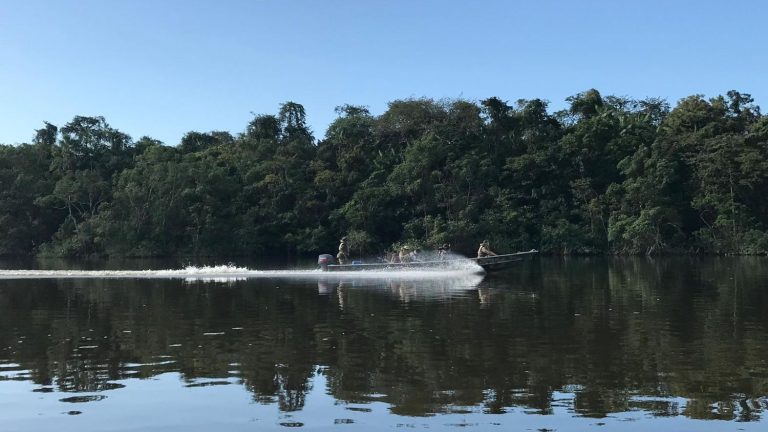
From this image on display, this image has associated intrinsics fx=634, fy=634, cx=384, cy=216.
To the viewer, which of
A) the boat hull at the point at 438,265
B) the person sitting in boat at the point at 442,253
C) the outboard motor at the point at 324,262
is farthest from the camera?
the person sitting in boat at the point at 442,253

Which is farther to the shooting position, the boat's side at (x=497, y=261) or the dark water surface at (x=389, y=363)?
the boat's side at (x=497, y=261)

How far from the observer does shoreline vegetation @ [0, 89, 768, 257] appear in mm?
51125

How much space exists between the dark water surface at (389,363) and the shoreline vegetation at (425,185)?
34251 mm

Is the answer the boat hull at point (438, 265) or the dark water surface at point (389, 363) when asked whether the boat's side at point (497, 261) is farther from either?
the dark water surface at point (389, 363)

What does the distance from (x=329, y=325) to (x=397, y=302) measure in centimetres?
445

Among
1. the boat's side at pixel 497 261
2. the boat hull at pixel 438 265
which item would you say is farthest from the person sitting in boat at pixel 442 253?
the boat's side at pixel 497 261

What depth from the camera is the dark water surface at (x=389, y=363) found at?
7.66 m

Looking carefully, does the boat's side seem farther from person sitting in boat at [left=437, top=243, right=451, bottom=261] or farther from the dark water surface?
the dark water surface

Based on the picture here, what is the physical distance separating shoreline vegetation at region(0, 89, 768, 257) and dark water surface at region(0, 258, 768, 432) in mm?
34251

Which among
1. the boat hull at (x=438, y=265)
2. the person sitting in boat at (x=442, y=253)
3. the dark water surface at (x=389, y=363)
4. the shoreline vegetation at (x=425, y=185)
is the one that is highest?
the shoreline vegetation at (x=425, y=185)

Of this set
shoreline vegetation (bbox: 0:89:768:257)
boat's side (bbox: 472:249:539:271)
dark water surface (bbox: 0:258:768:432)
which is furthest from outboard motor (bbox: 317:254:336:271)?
shoreline vegetation (bbox: 0:89:768:257)

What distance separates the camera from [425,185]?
5628 centimetres

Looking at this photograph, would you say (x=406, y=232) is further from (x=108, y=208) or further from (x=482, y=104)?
(x=108, y=208)

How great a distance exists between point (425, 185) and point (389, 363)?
152 ft
